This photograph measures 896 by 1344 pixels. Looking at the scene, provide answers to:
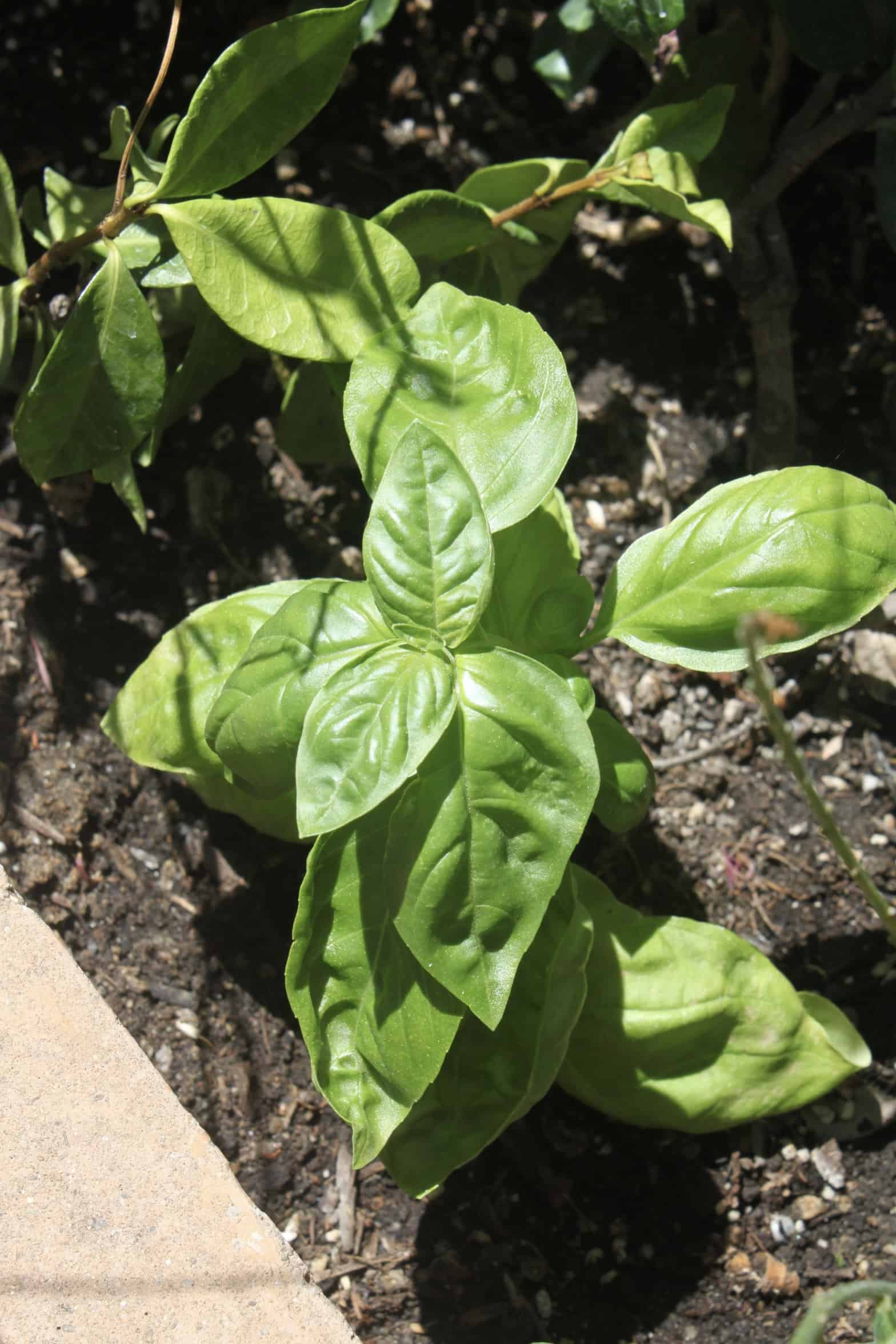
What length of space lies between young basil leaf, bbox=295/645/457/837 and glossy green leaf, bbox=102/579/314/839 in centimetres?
22

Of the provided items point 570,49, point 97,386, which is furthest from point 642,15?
point 97,386

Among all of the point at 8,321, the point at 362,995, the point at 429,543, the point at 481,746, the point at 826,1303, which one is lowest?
the point at 362,995

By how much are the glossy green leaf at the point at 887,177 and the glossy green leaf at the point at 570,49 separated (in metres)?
0.40

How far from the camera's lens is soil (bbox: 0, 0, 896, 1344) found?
4.83 ft

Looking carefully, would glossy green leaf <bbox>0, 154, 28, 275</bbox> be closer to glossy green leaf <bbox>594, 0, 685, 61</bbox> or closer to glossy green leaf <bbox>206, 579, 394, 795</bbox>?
glossy green leaf <bbox>206, 579, 394, 795</bbox>

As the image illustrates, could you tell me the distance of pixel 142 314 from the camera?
4.15 feet

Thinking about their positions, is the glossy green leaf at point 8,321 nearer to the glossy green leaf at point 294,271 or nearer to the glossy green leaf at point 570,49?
the glossy green leaf at point 294,271

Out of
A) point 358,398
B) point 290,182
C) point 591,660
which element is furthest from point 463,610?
point 290,182

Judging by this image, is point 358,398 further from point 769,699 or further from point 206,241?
point 769,699

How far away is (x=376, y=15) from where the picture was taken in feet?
4.96

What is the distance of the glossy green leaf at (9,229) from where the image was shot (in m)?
1.30

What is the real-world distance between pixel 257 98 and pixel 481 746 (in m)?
0.71

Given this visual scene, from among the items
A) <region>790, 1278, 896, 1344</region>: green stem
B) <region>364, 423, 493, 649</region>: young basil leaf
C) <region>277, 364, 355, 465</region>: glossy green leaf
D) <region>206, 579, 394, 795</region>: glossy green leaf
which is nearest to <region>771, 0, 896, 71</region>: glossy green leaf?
<region>277, 364, 355, 465</region>: glossy green leaf

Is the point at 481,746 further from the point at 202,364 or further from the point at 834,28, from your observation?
the point at 834,28
